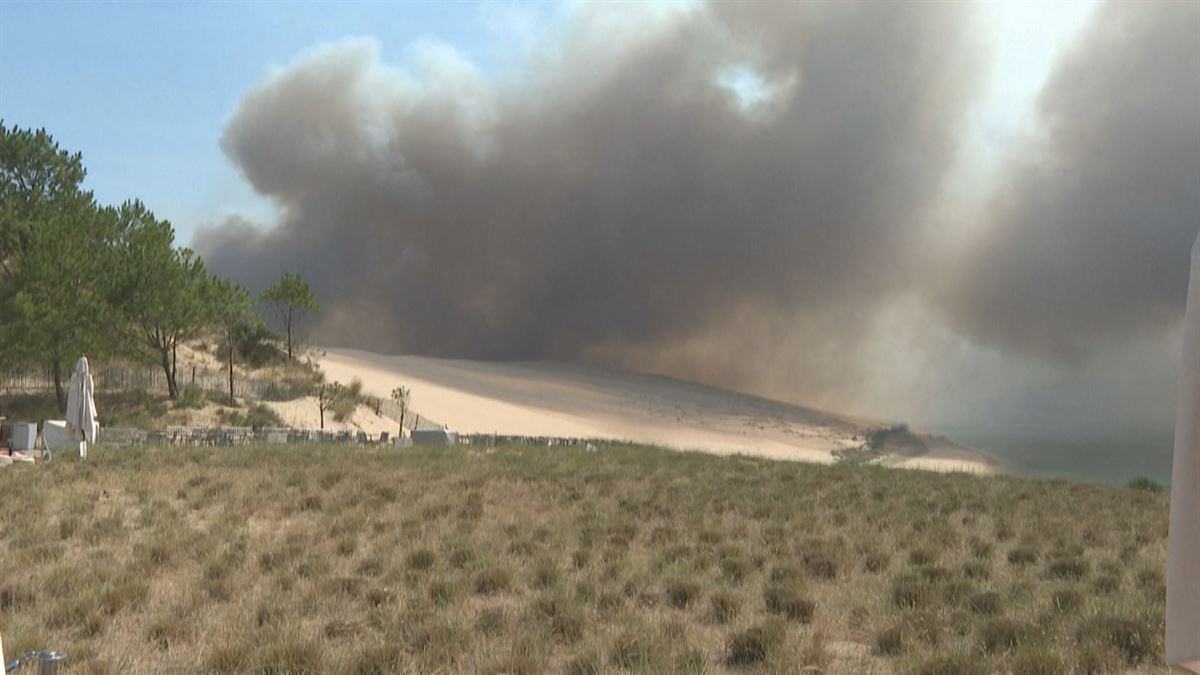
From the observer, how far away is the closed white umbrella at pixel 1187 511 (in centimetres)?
323

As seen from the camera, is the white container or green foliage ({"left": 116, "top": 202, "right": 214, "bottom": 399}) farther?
green foliage ({"left": 116, "top": 202, "right": 214, "bottom": 399})

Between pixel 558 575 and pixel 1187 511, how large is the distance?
19.8ft

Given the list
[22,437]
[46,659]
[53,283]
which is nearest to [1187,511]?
[46,659]

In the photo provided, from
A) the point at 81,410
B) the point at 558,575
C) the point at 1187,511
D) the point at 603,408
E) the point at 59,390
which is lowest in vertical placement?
the point at 558,575

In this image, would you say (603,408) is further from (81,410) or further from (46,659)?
Result: (46,659)

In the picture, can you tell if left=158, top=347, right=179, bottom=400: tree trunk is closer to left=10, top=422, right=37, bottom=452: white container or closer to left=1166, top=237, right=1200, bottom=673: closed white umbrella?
left=10, top=422, right=37, bottom=452: white container

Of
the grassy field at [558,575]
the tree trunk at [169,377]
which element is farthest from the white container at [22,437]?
the tree trunk at [169,377]

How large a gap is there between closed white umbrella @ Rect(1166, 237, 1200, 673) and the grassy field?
9.42 feet

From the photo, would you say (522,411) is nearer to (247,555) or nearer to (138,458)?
(138,458)

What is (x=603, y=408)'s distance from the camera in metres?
87.8

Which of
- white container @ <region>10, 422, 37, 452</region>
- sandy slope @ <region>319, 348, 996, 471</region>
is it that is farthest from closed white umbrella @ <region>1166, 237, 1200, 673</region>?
sandy slope @ <region>319, 348, 996, 471</region>

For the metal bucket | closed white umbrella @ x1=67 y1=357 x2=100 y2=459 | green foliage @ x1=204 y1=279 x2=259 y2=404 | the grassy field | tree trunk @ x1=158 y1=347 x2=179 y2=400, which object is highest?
green foliage @ x1=204 y1=279 x2=259 y2=404

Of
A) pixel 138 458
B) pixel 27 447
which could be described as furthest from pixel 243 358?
pixel 138 458

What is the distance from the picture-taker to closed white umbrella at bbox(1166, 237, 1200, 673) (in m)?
3.23
